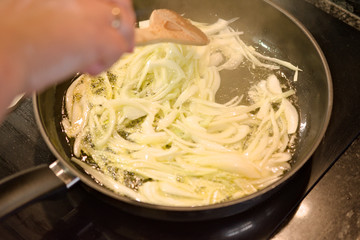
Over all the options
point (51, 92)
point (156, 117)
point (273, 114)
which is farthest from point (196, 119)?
point (51, 92)

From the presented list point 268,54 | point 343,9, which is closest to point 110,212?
point 268,54

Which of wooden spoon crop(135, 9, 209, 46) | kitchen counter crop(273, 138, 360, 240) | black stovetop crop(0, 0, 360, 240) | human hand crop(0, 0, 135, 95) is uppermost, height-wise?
human hand crop(0, 0, 135, 95)

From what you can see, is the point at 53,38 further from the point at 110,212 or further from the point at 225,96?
the point at 225,96

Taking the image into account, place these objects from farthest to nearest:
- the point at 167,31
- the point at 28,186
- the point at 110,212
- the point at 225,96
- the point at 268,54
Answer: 1. the point at 268,54
2. the point at 225,96
3. the point at 167,31
4. the point at 110,212
5. the point at 28,186

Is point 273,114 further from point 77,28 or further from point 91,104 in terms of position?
point 77,28

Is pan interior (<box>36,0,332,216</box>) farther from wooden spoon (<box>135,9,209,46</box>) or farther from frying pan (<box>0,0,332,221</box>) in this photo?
wooden spoon (<box>135,9,209,46</box>)

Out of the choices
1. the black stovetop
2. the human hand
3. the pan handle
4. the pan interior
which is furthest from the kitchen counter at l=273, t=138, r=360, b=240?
the human hand

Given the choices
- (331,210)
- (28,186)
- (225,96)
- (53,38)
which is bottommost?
(331,210)
